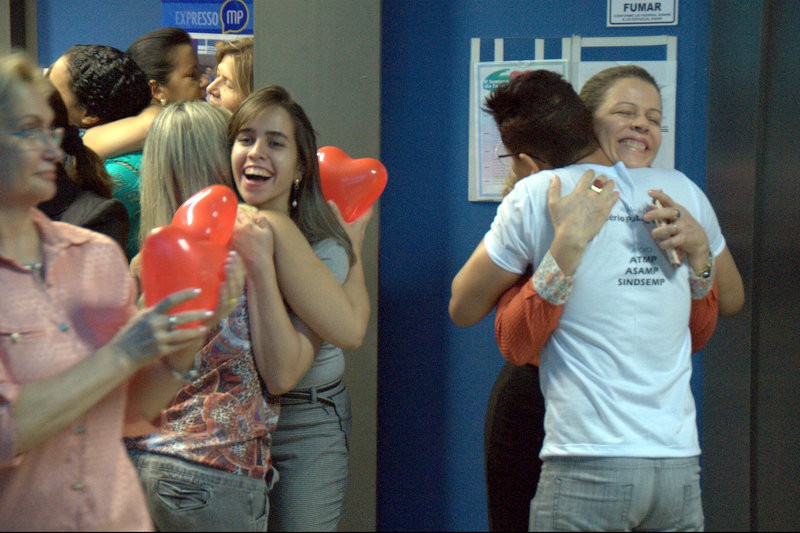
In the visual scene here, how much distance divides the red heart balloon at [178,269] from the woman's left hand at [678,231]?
2.74 ft

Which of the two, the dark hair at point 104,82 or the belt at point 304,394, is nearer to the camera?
the belt at point 304,394

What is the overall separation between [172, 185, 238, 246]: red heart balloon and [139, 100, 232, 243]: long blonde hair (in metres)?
0.25

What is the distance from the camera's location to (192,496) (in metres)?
1.64

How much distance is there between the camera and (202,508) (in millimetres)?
1637

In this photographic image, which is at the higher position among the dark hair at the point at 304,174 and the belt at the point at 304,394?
the dark hair at the point at 304,174

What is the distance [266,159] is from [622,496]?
3.40ft

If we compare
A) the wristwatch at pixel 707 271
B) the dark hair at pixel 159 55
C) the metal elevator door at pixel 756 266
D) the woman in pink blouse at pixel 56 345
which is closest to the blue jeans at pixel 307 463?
the woman in pink blouse at pixel 56 345

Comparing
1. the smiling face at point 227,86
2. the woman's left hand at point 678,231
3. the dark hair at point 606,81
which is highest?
the smiling face at point 227,86

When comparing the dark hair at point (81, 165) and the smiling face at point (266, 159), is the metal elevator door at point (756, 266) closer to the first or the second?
the smiling face at point (266, 159)

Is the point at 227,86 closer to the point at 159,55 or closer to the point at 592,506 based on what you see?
the point at 159,55

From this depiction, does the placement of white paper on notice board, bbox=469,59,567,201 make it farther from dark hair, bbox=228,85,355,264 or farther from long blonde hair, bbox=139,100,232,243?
long blonde hair, bbox=139,100,232,243

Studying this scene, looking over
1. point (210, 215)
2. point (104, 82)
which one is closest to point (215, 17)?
point (104, 82)

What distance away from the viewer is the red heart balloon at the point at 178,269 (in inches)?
54.0

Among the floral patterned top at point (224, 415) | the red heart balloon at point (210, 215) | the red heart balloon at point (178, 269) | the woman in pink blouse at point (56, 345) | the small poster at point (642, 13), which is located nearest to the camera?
the woman in pink blouse at point (56, 345)
